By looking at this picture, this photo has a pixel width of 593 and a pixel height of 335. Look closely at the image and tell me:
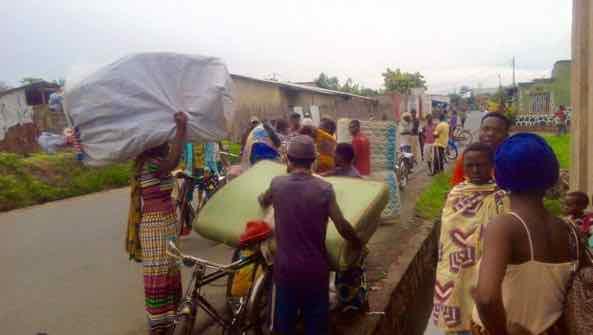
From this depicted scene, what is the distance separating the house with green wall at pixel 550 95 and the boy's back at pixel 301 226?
36.5 metres

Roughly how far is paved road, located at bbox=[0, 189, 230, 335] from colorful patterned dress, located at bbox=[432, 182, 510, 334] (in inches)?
107

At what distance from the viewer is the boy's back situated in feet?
10.5

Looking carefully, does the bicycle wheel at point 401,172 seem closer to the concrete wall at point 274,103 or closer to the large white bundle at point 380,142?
the large white bundle at point 380,142

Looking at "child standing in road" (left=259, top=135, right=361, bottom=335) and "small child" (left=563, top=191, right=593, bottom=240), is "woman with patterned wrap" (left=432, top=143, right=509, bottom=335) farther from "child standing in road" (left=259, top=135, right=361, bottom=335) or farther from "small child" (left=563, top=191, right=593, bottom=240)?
"small child" (left=563, top=191, right=593, bottom=240)

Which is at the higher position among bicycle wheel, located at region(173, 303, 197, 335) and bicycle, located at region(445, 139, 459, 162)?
bicycle wheel, located at region(173, 303, 197, 335)

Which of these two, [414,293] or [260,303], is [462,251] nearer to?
[260,303]

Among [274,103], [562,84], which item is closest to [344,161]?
[274,103]

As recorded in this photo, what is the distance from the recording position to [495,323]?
6.60 ft

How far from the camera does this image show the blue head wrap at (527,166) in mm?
2113

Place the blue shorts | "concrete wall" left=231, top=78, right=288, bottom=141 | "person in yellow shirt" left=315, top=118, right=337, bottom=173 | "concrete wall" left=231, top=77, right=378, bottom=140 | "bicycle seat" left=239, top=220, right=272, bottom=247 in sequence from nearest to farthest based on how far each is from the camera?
the blue shorts, "bicycle seat" left=239, top=220, right=272, bottom=247, "person in yellow shirt" left=315, top=118, right=337, bottom=173, "concrete wall" left=231, top=78, right=288, bottom=141, "concrete wall" left=231, top=77, right=378, bottom=140

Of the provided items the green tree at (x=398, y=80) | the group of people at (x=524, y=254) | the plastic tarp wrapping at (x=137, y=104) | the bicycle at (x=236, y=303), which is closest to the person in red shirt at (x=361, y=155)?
the plastic tarp wrapping at (x=137, y=104)

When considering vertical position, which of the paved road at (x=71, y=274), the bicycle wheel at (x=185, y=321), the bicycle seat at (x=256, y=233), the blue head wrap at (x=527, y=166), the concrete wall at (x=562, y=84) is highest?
the concrete wall at (x=562, y=84)

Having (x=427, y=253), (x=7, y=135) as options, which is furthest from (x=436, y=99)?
(x=427, y=253)

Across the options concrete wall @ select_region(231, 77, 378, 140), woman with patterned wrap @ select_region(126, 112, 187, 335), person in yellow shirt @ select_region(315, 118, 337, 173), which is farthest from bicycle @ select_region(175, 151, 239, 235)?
concrete wall @ select_region(231, 77, 378, 140)
